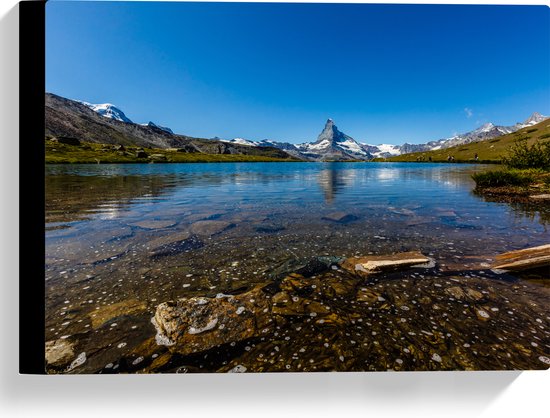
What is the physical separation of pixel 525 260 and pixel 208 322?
32.6 ft

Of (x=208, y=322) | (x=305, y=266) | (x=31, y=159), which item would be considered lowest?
(x=208, y=322)

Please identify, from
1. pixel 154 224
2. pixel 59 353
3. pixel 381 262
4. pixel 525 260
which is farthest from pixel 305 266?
pixel 154 224

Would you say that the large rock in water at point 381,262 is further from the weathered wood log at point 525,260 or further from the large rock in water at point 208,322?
the large rock in water at point 208,322

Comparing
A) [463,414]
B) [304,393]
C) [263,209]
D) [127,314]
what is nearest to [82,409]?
[127,314]

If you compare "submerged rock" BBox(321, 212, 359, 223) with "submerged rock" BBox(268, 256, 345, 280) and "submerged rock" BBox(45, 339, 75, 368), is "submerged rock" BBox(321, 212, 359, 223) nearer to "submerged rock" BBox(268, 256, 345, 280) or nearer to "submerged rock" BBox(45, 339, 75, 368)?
"submerged rock" BBox(268, 256, 345, 280)

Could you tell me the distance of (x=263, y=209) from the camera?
19.6 metres

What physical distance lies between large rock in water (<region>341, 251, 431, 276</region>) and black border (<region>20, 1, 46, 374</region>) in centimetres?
904

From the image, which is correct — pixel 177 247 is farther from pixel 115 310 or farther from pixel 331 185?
pixel 331 185

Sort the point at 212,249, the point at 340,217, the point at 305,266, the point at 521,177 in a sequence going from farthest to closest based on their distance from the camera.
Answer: the point at 521,177 < the point at 340,217 < the point at 212,249 < the point at 305,266

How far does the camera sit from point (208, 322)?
19.5 ft

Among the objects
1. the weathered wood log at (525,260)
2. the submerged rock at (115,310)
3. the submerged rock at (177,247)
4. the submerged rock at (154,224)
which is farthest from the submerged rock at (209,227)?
the weathered wood log at (525,260)

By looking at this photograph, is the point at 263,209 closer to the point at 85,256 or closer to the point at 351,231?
the point at 351,231

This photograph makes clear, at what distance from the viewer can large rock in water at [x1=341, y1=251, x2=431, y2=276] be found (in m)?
8.50

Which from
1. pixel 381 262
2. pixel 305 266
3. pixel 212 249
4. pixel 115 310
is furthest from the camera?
pixel 212 249
